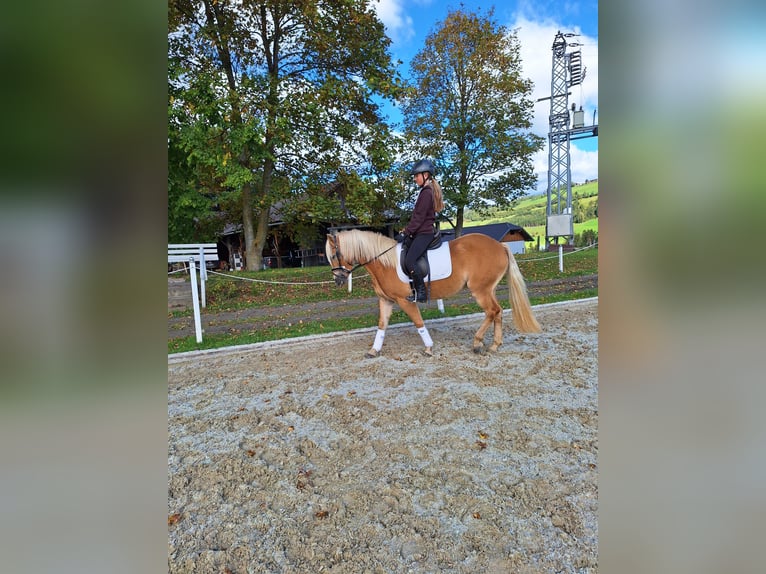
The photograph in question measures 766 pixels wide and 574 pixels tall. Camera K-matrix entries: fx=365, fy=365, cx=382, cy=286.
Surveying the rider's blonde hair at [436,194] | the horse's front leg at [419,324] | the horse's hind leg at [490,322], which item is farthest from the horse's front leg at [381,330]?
the rider's blonde hair at [436,194]

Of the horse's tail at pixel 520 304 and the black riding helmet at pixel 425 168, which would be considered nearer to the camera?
the black riding helmet at pixel 425 168

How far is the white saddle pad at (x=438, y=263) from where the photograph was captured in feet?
14.9

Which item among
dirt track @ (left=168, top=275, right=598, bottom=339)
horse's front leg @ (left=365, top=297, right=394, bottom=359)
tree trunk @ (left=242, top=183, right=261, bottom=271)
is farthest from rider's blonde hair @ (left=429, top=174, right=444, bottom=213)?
tree trunk @ (left=242, top=183, right=261, bottom=271)

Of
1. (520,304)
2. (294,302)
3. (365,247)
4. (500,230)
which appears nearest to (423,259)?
(365,247)

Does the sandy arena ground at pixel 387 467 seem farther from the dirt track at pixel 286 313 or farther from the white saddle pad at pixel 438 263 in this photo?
the dirt track at pixel 286 313

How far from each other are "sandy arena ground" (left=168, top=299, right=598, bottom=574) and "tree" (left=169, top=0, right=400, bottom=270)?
5.83 meters

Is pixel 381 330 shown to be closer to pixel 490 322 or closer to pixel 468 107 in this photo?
pixel 490 322

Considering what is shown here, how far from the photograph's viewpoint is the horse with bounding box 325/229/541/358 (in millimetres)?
4578

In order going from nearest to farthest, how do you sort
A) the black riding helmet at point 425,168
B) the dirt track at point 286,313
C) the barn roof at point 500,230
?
the black riding helmet at point 425,168
the dirt track at point 286,313
the barn roof at point 500,230

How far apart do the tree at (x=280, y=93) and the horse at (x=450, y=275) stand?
16.4 ft

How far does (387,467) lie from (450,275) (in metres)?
2.77
